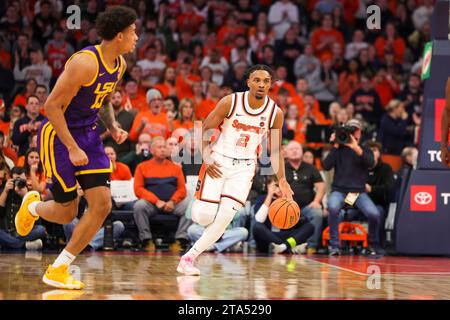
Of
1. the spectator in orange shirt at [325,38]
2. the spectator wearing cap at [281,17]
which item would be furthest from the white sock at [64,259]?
the spectator wearing cap at [281,17]

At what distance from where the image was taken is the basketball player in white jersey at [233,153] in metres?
7.81

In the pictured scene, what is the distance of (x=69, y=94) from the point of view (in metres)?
6.07

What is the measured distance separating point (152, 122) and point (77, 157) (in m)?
7.08

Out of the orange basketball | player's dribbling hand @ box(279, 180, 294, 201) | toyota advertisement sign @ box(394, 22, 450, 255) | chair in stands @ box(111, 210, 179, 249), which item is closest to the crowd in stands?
chair in stands @ box(111, 210, 179, 249)

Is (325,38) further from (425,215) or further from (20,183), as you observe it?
(20,183)

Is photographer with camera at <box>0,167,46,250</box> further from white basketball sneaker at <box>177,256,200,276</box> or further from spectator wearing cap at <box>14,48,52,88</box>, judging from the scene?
white basketball sneaker at <box>177,256,200,276</box>

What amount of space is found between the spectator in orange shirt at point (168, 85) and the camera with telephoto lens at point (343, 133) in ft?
12.3

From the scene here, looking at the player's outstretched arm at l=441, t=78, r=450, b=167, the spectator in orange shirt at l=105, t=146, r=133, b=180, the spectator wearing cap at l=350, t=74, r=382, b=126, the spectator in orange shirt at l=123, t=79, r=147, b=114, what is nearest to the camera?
the player's outstretched arm at l=441, t=78, r=450, b=167

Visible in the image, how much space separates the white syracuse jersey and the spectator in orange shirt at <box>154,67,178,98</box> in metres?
6.53

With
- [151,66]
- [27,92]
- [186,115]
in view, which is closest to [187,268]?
[186,115]

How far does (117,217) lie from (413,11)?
841cm

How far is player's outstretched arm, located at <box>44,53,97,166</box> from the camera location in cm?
594

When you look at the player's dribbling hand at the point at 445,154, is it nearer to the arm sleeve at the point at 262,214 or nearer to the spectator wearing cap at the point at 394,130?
the arm sleeve at the point at 262,214

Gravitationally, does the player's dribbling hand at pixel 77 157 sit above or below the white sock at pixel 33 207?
above
